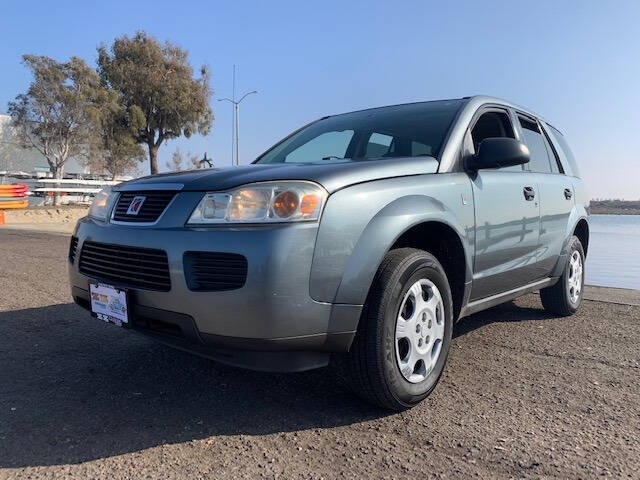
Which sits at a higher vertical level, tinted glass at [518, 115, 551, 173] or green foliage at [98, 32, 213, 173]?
green foliage at [98, 32, 213, 173]

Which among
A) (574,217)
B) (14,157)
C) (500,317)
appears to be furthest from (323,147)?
(14,157)

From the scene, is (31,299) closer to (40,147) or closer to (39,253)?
(39,253)

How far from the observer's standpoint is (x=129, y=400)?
274 cm

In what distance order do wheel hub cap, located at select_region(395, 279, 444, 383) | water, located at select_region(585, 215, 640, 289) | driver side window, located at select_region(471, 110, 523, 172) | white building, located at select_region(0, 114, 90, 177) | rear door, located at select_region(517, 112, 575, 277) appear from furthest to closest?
white building, located at select_region(0, 114, 90, 177), water, located at select_region(585, 215, 640, 289), rear door, located at select_region(517, 112, 575, 277), driver side window, located at select_region(471, 110, 523, 172), wheel hub cap, located at select_region(395, 279, 444, 383)

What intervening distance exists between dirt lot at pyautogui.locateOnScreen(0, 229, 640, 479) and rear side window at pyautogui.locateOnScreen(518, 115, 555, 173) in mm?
1461

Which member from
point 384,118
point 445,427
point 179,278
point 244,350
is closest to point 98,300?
point 179,278

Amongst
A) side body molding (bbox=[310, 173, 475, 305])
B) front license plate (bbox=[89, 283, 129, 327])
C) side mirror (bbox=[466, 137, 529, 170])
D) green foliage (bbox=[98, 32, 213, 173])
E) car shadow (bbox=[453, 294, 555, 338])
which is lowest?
car shadow (bbox=[453, 294, 555, 338])

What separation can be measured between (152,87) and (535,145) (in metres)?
32.9

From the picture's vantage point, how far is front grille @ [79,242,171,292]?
7.91 feet

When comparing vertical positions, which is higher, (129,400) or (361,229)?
(361,229)

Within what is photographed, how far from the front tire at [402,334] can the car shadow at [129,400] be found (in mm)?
197

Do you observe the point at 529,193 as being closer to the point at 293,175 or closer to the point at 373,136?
the point at 373,136

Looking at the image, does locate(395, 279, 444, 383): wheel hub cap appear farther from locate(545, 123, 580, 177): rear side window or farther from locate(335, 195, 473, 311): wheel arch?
locate(545, 123, 580, 177): rear side window

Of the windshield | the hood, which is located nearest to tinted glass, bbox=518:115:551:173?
the windshield
